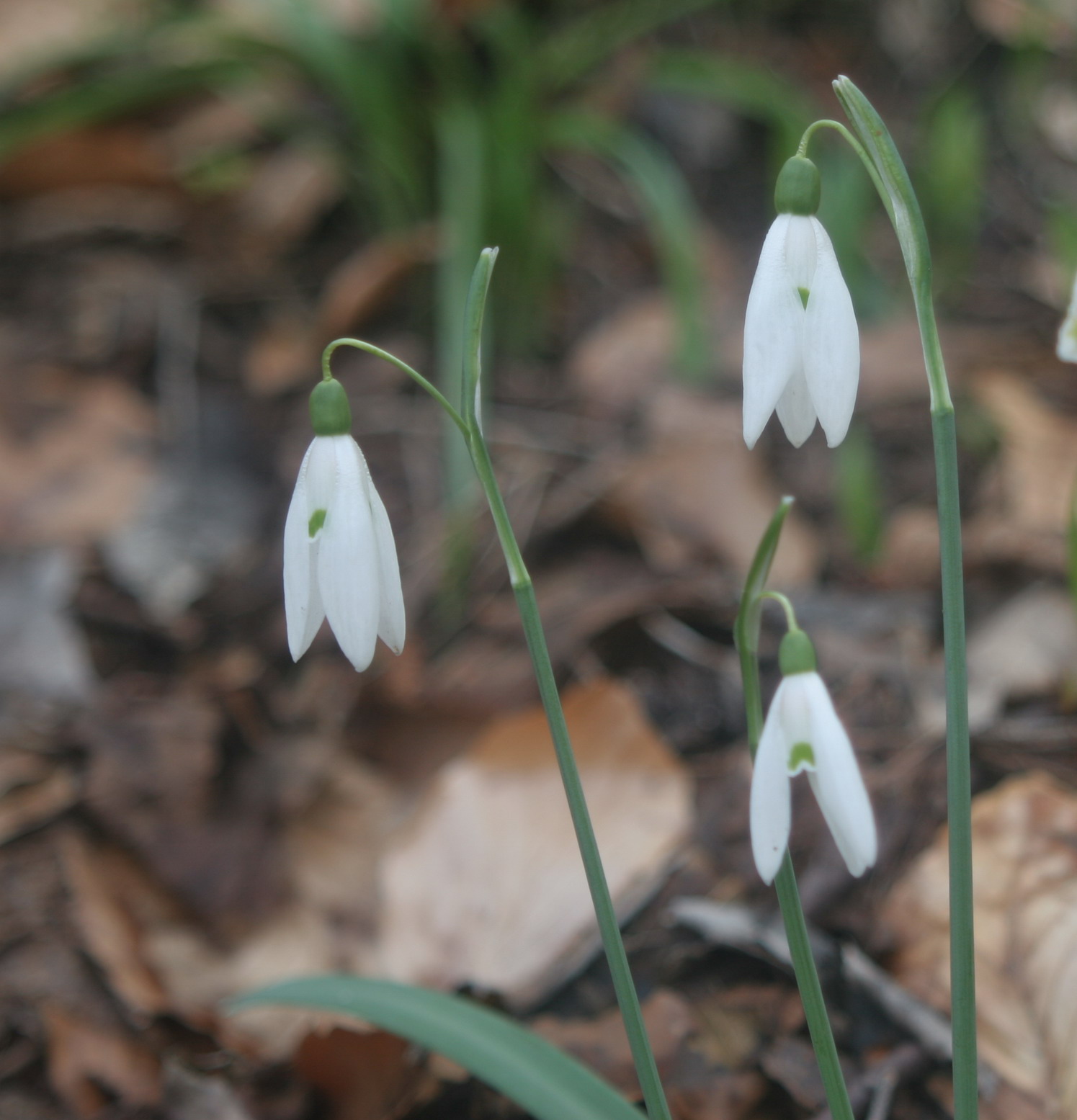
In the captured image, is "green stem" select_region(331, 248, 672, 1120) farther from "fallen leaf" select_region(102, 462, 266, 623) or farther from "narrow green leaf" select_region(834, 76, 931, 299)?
"fallen leaf" select_region(102, 462, 266, 623)

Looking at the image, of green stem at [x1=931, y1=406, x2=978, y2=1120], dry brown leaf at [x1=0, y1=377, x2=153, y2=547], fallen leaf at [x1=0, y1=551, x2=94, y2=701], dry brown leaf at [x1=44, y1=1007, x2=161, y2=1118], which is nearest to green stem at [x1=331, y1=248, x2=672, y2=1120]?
green stem at [x1=931, y1=406, x2=978, y2=1120]

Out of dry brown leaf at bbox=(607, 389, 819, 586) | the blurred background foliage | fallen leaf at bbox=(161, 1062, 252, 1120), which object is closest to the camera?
fallen leaf at bbox=(161, 1062, 252, 1120)

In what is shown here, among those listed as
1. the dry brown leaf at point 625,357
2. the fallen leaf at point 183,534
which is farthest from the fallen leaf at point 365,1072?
the dry brown leaf at point 625,357

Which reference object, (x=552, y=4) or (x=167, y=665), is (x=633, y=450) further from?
(x=552, y=4)

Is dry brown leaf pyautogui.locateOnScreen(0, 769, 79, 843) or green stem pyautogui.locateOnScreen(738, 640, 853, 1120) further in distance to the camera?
dry brown leaf pyautogui.locateOnScreen(0, 769, 79, 843)

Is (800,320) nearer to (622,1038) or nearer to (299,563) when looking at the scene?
(299,563)

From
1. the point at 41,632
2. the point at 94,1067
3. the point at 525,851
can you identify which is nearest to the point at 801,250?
the point at 525,851

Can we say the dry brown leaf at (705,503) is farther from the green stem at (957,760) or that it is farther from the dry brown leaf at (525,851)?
the green stem at (957,760)
